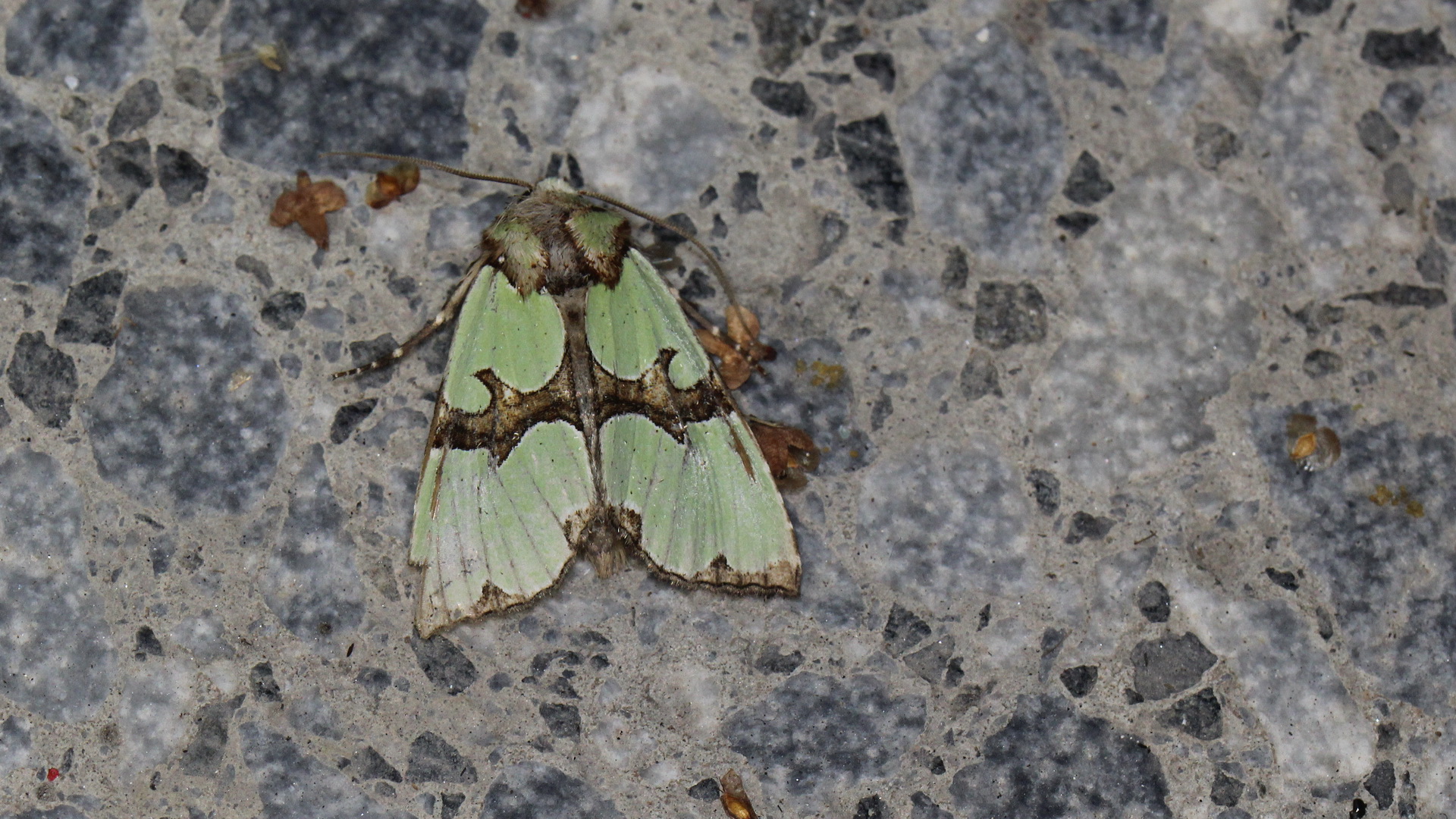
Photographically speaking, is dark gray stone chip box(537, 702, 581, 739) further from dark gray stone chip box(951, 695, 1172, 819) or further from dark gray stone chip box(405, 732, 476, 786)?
dark gray stone chip box(951, 695, 1172, 819)

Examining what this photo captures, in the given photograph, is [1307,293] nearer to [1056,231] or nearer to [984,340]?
[1056,231]

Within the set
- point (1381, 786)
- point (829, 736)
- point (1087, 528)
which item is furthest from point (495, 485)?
point (1381, 786)

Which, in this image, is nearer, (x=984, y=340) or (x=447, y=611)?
(x=447, y=611)

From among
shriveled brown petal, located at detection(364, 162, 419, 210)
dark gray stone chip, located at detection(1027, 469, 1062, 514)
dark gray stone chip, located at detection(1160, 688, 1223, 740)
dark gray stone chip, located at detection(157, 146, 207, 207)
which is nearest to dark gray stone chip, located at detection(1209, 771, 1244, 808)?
dark gray stone chip, located at detection(1160, 688, 1223, 740)

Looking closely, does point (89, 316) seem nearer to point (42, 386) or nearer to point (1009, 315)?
point (42, 386)

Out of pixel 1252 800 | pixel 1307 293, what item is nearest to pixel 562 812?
pixel 1252 800

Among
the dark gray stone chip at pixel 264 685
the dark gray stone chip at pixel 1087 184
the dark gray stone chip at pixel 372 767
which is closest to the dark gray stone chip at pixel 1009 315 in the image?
the dark gray stone chip at pixel 1087 184
